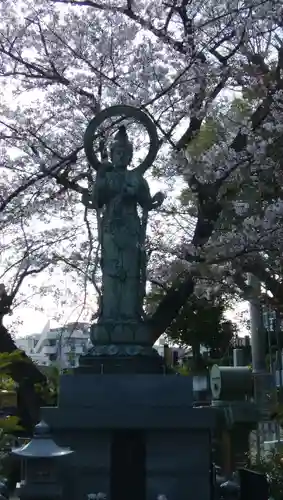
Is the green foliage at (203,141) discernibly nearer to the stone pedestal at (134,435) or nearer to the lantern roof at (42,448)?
the stone pedestal at (134,435)

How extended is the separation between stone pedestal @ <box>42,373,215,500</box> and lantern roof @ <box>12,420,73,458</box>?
0.63 metres

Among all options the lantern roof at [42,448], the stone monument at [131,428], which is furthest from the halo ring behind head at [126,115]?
the lantern roof at [42,448]

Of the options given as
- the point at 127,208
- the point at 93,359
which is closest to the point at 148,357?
the point at 93,359

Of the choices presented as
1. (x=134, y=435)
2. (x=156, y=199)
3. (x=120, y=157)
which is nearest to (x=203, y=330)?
(x=156, y=199)

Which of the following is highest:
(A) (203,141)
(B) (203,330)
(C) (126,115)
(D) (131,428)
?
(A) (203,141)

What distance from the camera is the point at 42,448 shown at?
19.4 ft

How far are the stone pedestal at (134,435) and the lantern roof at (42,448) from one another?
2.08ft

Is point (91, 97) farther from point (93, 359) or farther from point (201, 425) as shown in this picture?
point (201, 425)

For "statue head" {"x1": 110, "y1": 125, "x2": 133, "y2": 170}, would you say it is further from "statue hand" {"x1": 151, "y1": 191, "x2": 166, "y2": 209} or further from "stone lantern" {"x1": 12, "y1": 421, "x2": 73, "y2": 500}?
"stone lantern" {"x1": 12, "y1": 421, "x2": 73, "y2": 500}

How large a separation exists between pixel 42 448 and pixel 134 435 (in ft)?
→ 4.46

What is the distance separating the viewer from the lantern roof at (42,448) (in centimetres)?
584

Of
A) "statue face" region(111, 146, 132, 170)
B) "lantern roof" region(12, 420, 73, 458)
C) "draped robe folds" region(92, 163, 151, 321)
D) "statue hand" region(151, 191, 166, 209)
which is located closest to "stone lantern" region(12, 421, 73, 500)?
"lantern roof" region(12, 420, 73, 458)

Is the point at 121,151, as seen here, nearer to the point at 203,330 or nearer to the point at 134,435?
the point at 134,435

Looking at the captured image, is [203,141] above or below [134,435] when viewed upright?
A: above
